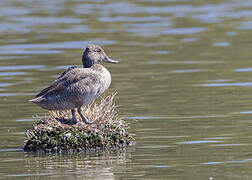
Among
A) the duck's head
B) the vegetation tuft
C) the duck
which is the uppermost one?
the duck's head

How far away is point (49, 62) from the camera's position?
25.8 meters

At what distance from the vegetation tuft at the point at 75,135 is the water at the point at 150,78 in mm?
259

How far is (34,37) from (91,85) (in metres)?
19.0

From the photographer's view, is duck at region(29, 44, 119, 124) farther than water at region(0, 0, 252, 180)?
Yes

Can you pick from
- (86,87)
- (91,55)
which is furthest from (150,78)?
(86,87)

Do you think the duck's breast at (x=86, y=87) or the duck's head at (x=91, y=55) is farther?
the duck's head at (x=91, y=55)

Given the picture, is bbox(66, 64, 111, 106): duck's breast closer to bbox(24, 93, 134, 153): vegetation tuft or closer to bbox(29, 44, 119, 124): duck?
bbox(29, 44, 119, 124): duck

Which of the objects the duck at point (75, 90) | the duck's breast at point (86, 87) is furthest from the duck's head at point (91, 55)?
the duck's breast at point (86, 87)

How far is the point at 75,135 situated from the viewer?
13719 mm

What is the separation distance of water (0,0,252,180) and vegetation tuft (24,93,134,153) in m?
0.26

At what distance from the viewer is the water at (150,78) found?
1278cm

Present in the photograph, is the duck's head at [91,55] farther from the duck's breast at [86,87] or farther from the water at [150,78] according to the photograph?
the water at [150,78]

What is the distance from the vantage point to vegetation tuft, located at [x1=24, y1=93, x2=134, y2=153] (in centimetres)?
1369

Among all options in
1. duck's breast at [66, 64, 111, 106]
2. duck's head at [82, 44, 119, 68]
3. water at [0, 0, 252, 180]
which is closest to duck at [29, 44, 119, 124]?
duck's breast at [66, 64, 111, 106]
